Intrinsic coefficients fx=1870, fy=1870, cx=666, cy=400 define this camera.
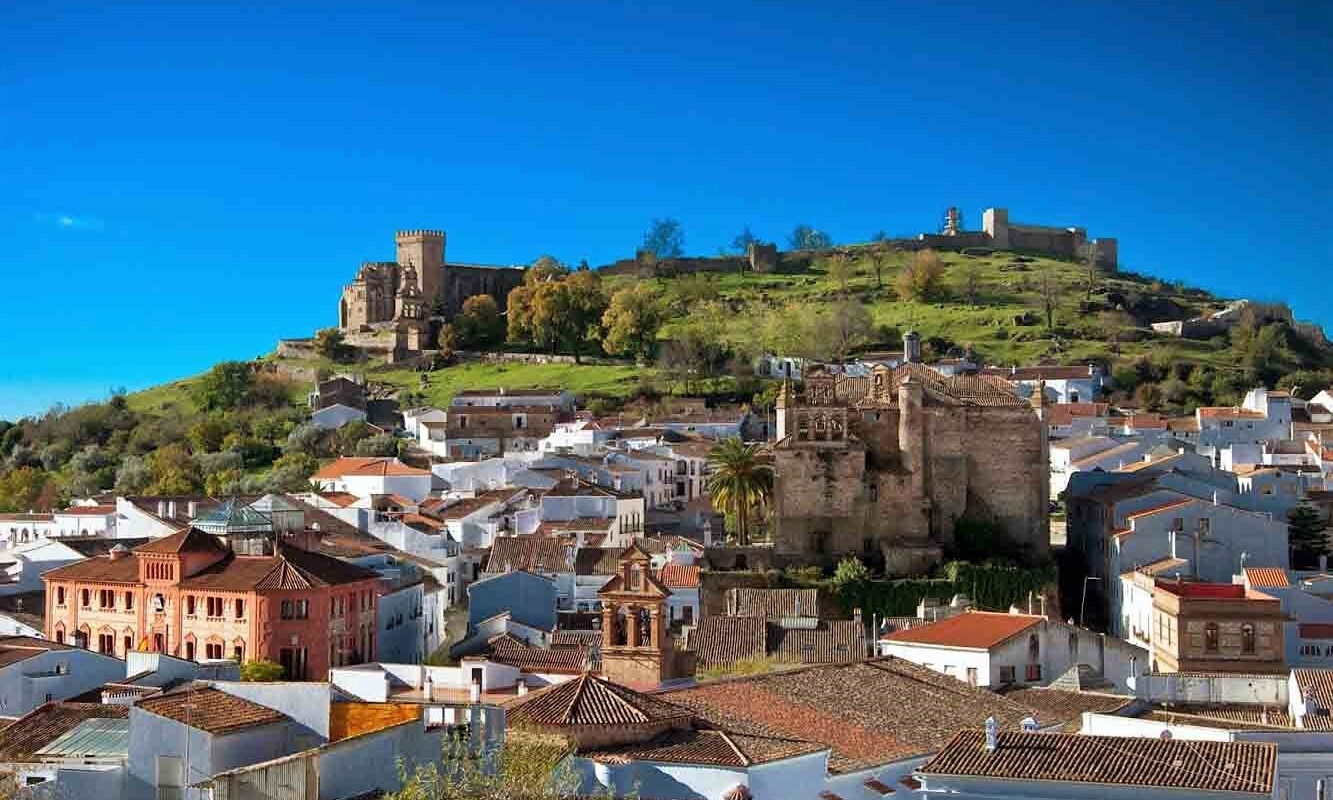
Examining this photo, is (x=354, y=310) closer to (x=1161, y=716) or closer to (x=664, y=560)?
(x=664, y=560)

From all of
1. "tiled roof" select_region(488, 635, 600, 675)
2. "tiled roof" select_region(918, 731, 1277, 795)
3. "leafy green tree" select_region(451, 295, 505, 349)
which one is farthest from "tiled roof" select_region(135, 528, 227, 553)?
"leafy green tree" select_region(451, 295, 505, 349)

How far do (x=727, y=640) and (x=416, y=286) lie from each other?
8757cm

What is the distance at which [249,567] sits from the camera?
42.9 metres

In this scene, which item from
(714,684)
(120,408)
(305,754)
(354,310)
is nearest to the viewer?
(305,754)

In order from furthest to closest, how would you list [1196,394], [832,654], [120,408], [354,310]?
1. [354,310]
2. [120,408]
3. [1196,394]
4. [832,654]

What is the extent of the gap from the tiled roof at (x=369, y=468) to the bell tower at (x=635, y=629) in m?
47.3

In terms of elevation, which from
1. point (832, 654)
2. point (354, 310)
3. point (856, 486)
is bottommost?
point (832, 654)

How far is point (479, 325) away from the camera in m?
119

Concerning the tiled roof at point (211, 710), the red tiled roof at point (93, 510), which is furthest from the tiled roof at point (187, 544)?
the tiled roof at point (211, 710)

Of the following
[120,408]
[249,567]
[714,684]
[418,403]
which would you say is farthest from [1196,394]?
[714,684]

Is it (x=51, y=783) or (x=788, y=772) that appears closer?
(x=51, y=783)

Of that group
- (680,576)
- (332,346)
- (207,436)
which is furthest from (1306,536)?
(332,346)

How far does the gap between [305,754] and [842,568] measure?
112 feet

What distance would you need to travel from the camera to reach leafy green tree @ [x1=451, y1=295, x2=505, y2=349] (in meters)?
119
